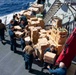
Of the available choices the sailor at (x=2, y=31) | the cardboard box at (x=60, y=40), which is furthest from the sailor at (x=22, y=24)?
the cardboard box at (x=60, y=40)

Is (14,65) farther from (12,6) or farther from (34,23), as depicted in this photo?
(12,6)

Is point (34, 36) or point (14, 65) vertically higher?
point (34, 36)

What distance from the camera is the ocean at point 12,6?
26.7 m

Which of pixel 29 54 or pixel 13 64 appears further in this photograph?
pixel 13 64

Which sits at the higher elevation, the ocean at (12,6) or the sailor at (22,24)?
the sailor at (22,24)

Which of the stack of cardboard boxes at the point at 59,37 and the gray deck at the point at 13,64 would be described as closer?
the gray deck at the point at 13,64

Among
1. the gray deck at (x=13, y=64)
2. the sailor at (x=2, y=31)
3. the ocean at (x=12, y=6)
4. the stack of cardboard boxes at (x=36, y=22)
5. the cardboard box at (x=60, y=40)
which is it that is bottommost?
the ocean at (x=12, y=6)

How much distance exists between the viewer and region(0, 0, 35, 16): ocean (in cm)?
2674

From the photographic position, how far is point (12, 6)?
1144 inches

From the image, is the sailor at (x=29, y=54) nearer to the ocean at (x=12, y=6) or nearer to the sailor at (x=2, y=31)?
the sailor at (x=2, y=31)

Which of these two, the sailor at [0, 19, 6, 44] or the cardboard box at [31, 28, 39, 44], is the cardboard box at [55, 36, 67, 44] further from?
the sailor at [0, 19, 6, 44]

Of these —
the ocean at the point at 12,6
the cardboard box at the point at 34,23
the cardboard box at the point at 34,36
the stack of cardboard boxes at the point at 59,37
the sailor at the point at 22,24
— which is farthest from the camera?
the ocean at the point at 12,6

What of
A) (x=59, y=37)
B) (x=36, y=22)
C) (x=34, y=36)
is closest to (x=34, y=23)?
(x=36, y=22)

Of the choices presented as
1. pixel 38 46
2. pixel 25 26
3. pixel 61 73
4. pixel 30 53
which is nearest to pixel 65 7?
pixel 25 26
